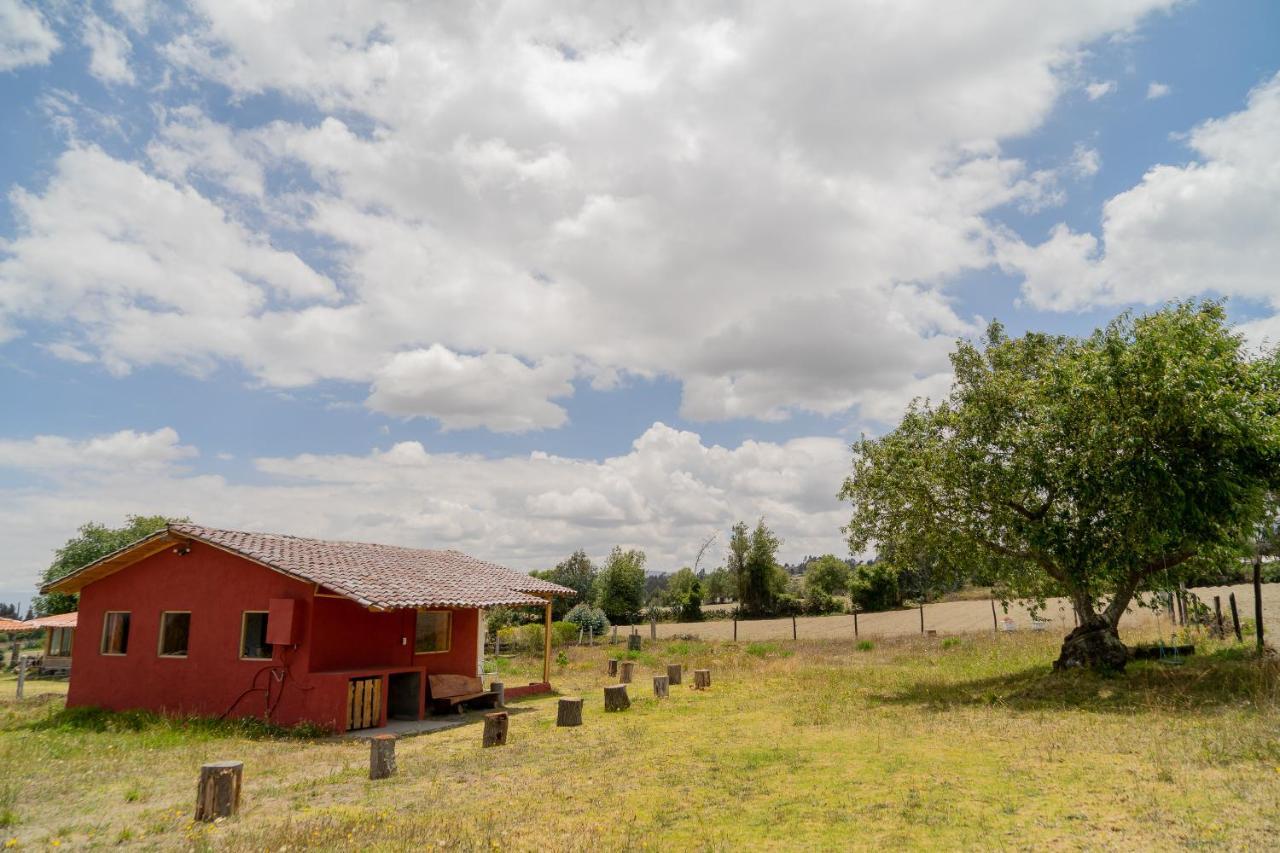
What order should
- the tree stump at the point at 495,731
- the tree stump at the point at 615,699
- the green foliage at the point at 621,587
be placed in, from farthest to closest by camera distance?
the green foliage at the point at 621,587, the tree stump at the point at 615,699, the tree stump at the point at 495,731

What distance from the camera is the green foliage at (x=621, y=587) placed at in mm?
55125

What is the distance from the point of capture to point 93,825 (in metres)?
9.09

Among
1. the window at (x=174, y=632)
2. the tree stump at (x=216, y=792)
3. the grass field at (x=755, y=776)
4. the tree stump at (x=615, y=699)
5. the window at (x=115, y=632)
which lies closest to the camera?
the grass field at (x=755, y=776)

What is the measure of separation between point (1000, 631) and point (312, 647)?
28054mm

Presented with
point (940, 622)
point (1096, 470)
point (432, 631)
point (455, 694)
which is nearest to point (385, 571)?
point (432, 631)

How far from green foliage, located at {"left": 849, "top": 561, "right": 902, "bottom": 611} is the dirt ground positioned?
9.51 ft

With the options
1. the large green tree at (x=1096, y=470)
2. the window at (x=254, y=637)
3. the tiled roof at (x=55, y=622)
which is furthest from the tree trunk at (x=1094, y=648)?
the tiled roof at (x=55, y=622)

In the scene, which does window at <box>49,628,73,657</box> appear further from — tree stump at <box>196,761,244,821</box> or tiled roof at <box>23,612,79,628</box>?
tree stump at <box>196,761,244,821</box>

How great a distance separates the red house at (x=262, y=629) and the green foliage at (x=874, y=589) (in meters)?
43.7

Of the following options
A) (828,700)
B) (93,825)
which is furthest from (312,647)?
(828,700)

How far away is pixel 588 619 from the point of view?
143 ft

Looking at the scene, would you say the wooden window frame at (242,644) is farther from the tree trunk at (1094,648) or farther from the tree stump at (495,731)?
the tree trunk at (1094,648)

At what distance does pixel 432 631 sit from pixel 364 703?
427 centimetres

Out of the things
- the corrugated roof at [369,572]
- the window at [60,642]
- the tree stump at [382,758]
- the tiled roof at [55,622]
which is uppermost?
the corrugated roof at [369,572]
